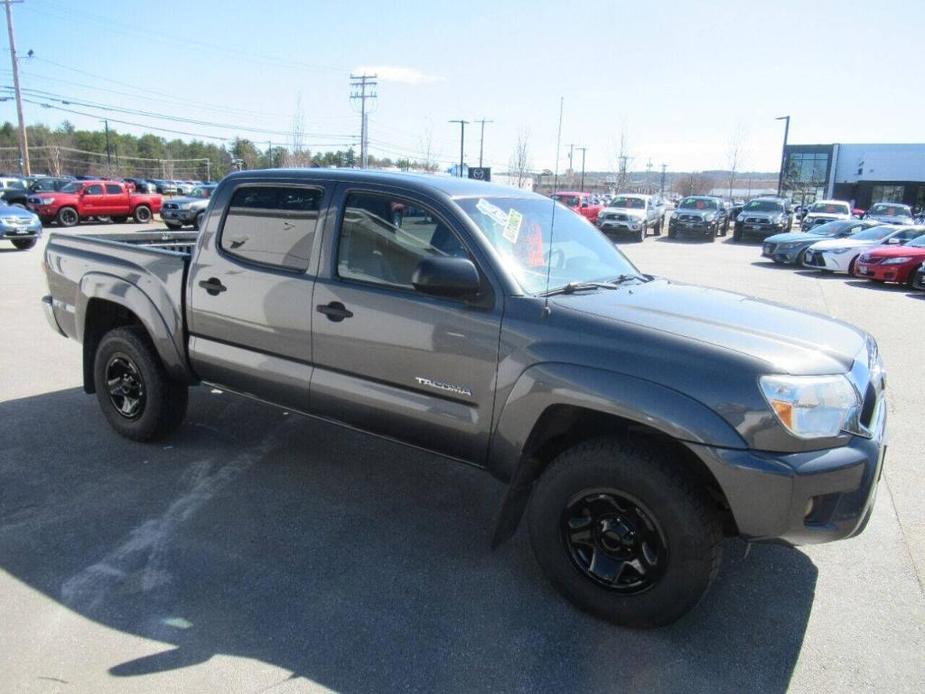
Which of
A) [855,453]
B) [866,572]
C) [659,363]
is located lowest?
[866,572]

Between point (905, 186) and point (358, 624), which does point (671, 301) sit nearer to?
point (358, 624)

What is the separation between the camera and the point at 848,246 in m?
17.6

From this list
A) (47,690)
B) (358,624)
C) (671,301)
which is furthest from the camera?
(671,301)

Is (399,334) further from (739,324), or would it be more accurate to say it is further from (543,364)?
(739,324)

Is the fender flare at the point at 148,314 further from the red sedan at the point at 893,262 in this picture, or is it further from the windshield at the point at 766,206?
the windshield at the point at 766,206

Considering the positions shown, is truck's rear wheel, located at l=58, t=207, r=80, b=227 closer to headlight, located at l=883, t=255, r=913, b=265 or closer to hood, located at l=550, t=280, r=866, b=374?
headlight, located at l=883, t=255, r=913, b=265

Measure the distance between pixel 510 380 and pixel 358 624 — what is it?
1236mm

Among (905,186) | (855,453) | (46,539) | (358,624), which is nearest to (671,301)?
(855,453)

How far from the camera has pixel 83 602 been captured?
9.64 feet

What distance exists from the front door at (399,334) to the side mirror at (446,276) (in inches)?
5.5

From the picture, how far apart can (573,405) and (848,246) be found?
58.8 feet

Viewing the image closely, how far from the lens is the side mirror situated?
294 cm

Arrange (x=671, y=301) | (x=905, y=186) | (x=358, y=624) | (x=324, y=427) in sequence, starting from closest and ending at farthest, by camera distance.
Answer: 1. (x=358, y=624)
2. (x=671, y=301)
3. (x=324, y=427)
4. (x=905, y=186)

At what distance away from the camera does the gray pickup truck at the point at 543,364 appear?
257cm
